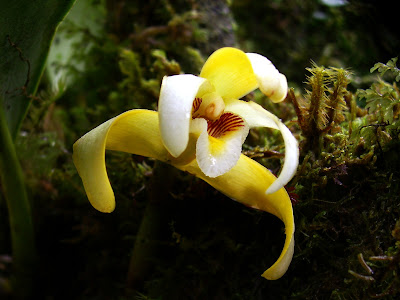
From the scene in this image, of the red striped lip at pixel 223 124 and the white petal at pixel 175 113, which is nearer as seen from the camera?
the white petal at pixel 175 113

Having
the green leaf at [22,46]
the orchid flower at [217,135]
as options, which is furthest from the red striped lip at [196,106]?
the green leaf at [22,46]

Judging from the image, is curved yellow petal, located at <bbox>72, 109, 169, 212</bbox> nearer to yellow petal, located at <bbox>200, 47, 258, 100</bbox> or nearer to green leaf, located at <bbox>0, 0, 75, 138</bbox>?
yellow petal, located at <bbox>200, 47, 258, 100</bbox>

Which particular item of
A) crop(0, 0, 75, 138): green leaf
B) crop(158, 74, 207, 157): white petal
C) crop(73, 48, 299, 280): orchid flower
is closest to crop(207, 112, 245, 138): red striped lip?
crop(73, 48, 299, 280): orchid flower

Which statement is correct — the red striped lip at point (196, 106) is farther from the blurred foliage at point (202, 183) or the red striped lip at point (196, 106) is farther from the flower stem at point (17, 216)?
the flower stem at point (17, 216)

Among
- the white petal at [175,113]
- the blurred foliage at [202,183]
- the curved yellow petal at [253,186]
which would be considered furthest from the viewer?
the blurred foliage at [202,183]

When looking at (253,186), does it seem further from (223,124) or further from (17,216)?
(17,216)

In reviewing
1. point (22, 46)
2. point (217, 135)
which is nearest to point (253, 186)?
point (217, 135)
